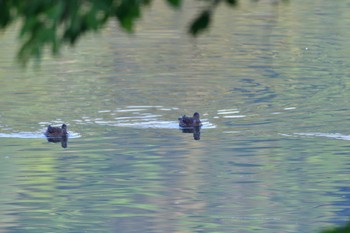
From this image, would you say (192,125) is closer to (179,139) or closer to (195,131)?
(195,131)

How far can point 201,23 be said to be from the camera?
19.6 feet

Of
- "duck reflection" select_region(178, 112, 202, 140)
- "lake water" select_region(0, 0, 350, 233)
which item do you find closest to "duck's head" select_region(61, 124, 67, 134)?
"lake water" select_region(0, 0, 350, 233)

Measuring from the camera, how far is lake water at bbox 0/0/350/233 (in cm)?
1519

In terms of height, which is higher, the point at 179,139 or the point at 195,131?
the point at 195,131

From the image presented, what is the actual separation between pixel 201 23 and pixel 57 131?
43.4 ft

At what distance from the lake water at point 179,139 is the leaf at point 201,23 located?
6973 millimetres

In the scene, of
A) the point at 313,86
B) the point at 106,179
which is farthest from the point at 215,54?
the point at 106,179

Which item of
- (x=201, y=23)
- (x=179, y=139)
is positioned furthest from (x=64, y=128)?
(x=201, y=23)

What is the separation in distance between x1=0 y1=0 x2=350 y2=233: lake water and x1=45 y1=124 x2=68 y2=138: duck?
0.18m

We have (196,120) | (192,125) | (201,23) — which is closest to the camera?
(201,23)

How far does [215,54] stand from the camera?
2939 cm

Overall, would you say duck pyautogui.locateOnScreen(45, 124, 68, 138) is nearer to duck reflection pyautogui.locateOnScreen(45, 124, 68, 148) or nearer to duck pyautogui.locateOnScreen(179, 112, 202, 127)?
duck reflection pyautogui.locateOnScreen(45, 124, 68, 148)

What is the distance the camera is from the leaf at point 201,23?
5.95 meters

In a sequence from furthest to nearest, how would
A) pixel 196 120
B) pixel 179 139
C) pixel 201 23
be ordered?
pixel 179 139, pixel 196 120, pixel 201 23
